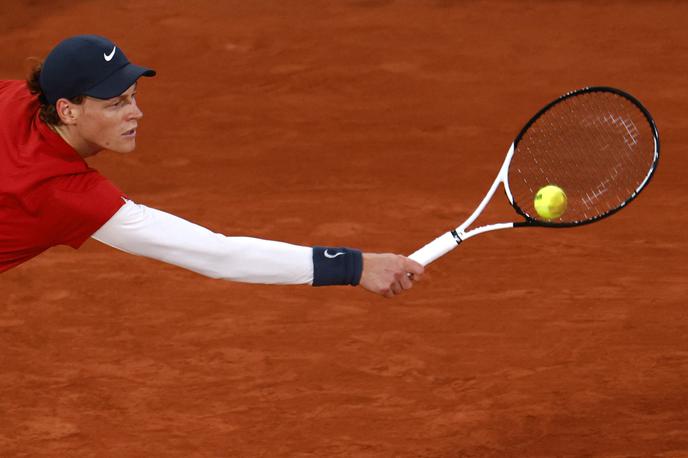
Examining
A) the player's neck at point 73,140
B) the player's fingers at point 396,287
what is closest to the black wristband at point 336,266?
the player's fingers at point 396,287

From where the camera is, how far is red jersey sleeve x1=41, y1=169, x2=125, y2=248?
3.79m

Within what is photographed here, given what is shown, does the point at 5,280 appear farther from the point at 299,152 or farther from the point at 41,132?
the point at 41,132

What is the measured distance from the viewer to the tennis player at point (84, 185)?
3.81 m

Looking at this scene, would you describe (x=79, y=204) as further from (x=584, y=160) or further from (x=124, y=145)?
(x=584, y=160)

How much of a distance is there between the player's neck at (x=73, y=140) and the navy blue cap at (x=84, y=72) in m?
0.09

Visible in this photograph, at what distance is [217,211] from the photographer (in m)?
7.09

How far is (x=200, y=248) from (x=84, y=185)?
A: 427mm

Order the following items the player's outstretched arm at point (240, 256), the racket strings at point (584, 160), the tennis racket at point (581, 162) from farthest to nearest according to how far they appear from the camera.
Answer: the racket strings at point (584, 160), the tennis racket at point (581, 162), the player's outstretched arm at point (240, 256)

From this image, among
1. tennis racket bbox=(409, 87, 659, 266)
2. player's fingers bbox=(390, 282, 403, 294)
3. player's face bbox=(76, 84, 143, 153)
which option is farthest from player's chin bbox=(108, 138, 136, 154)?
tennis racket bbox=(409, 87, 659, 266)

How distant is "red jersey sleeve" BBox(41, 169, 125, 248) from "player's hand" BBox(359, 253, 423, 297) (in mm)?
910

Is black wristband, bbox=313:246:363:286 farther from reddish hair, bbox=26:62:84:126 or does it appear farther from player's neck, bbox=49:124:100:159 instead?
reddish hair, bbox=26:62:84:126

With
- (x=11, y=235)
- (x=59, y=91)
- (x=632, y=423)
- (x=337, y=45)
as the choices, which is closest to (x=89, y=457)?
(x=11, y=235)

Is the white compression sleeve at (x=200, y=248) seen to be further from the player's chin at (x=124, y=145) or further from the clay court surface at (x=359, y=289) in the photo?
the clay court surface at (x=359, y=289)

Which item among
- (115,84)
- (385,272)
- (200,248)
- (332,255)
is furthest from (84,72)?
(385,272)
